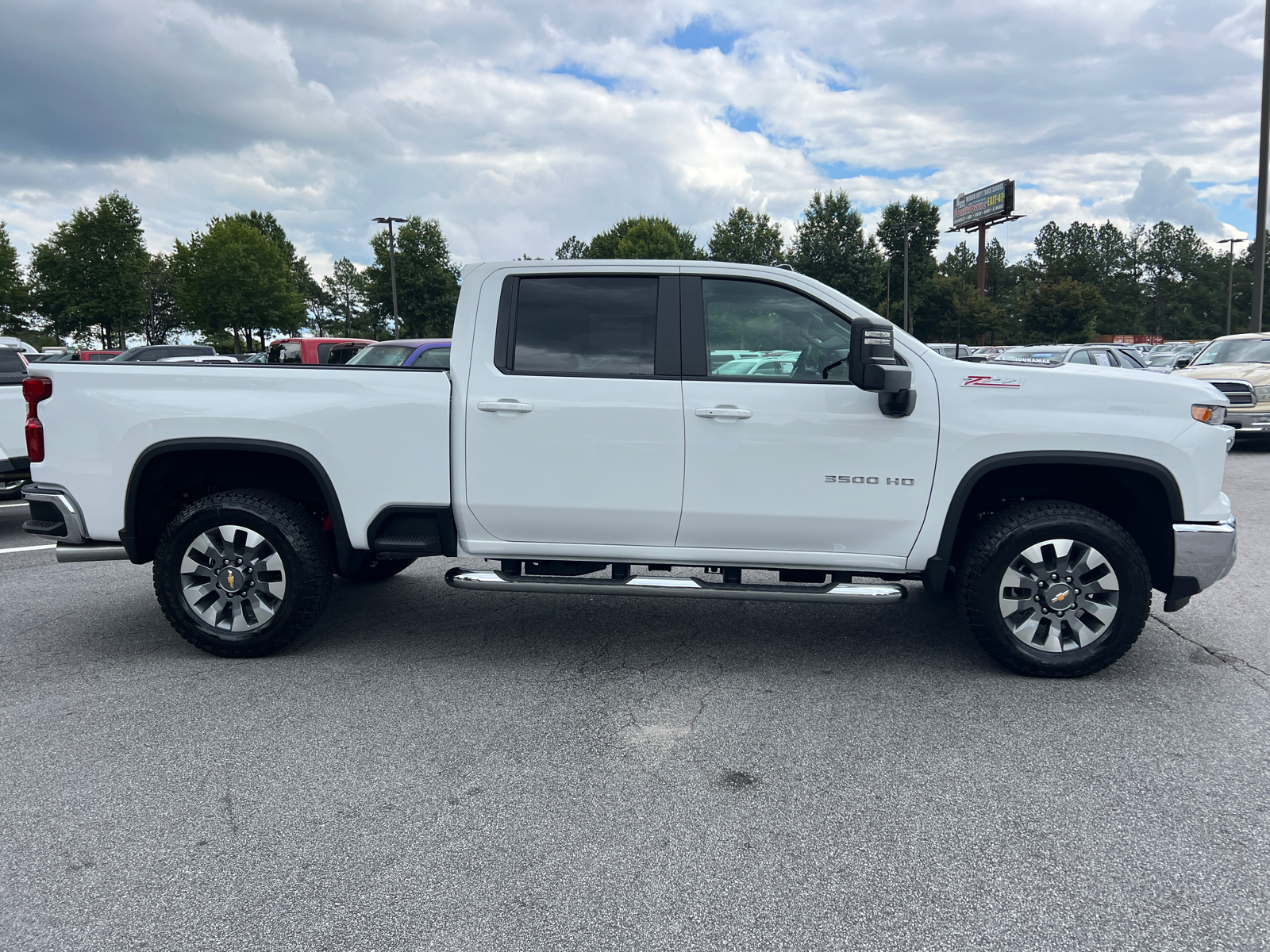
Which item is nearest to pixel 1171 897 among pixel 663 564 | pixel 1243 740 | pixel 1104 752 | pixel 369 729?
pixel 1104 752

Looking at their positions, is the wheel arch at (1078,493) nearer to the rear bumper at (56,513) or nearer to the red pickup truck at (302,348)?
the rear bumper at (56,513)

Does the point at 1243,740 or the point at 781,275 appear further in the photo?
the point at 781,275

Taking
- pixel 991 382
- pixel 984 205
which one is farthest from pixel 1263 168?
pixel 984 205

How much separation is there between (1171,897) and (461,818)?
220 cm

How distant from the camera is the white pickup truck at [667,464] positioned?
13.3 feet

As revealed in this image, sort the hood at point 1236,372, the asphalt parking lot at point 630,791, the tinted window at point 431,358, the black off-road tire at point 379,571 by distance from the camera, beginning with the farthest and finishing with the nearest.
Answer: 1. the hood at point 1236,372
2. the tinted window at point 431,358
3. the black off-road tire at point 379,571
4. the asphalt parking lot at point 630,791

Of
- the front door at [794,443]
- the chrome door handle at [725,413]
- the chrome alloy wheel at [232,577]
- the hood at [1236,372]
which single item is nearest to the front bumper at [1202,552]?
the front door at [794,443]

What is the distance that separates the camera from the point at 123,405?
173 inches

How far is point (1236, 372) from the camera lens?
42.8 ft

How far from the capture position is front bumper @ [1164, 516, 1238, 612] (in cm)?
401

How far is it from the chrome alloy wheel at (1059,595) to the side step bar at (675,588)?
529 millimetres

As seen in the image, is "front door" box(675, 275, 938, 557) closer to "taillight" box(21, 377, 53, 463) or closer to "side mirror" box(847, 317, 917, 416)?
"side mirror" box(847, 317, 917, 416)

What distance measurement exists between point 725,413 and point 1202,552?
7.64 feet

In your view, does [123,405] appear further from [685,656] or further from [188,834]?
[685,656]
